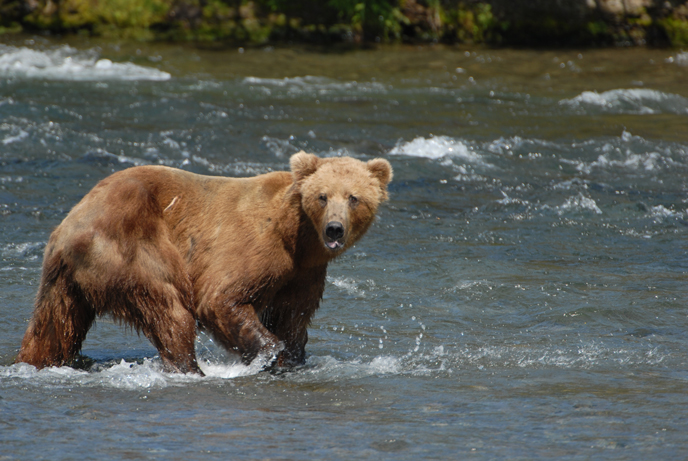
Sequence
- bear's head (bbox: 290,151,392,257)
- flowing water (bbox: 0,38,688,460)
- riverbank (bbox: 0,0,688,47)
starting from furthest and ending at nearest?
riverbank (bbox: 0,0,688,47) → bear's head (bbox: 290,151,392,257) → flowing water (bbox: 0,38,688,460)

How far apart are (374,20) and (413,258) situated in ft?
44.8

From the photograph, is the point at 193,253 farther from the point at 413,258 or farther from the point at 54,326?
the point at 413,258

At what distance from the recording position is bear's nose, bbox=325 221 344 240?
14.3 ft

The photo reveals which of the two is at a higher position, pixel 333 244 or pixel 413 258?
A: pixel 333 244

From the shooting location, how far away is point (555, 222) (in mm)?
8672

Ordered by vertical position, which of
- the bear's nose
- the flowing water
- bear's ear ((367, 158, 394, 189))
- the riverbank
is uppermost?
the riverbank

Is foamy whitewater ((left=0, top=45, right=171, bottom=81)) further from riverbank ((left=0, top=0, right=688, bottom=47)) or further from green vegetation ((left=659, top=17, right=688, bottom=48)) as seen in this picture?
green vegetation ((left=659, top=17, right=688, bottom=48))

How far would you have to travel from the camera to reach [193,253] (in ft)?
15.8

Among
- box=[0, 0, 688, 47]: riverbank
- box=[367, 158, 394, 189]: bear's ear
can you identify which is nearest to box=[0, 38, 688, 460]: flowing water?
box=[367, 158, 394, 189]: bear's ear

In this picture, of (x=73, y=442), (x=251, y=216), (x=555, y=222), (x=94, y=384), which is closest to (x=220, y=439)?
(x=73, y=442)

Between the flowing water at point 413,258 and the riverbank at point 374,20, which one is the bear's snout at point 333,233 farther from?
the riverbank at point 374,20

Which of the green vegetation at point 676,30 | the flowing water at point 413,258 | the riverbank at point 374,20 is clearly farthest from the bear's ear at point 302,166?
the green vegetation at point 676,30

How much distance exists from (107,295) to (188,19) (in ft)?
54.3

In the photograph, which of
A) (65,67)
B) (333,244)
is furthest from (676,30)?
(333,244)
